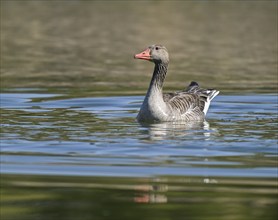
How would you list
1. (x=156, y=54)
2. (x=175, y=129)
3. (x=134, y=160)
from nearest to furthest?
(x=134, y=160), (x=175, y=129), (x=156, y=54)

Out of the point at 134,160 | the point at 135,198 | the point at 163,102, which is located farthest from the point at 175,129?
the point at 135,198

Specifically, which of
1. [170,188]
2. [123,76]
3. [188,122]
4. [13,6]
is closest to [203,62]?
[123,76]

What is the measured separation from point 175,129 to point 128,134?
4.80 feet

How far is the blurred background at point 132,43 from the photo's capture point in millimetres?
27922

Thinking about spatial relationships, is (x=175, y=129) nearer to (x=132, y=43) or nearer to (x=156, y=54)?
(x=156, y=54)

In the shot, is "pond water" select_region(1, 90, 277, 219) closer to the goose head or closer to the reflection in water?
the reflection in water

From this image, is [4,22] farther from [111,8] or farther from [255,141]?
[255,141]

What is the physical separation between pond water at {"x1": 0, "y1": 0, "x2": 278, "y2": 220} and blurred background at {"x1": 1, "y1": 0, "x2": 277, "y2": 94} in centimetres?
9

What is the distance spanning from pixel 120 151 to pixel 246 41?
26.5m

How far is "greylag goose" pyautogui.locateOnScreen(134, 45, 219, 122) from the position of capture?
19.4m

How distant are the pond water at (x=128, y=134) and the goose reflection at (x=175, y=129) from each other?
0.09 feet

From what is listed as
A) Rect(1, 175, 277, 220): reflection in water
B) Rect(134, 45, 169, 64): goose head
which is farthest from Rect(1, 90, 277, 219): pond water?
Rect(134, 45, 169, 64): goose head

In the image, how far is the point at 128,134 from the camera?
1728 cm

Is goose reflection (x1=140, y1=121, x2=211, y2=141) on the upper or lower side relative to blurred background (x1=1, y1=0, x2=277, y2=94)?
lower
